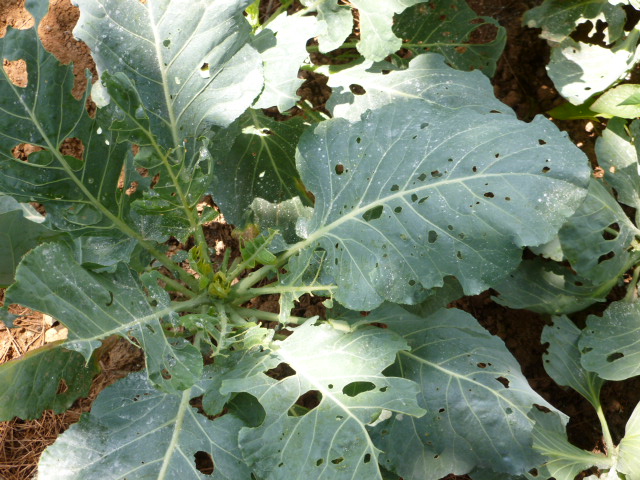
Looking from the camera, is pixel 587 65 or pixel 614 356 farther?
pixel 587 65

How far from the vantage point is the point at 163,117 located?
153 cm

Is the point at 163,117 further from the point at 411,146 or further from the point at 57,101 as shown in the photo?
the point at 411,146

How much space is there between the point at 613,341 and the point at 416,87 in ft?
3.20

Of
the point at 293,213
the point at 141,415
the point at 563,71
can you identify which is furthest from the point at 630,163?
the point at 141,415

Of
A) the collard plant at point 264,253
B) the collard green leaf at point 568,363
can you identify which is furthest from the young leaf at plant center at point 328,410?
the collard green leaf at point 568,363

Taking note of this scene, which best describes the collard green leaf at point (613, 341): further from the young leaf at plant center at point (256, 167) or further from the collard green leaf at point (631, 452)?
the young leaf at plant center at point (256, 167)

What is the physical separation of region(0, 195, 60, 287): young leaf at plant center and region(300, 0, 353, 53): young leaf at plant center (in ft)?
2.95

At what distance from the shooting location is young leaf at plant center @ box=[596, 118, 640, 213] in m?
1.98

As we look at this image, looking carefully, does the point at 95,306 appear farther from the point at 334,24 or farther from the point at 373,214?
the point at 334,24

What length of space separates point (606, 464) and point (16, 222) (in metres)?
1.79

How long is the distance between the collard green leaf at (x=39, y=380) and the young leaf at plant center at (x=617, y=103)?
6.08ft

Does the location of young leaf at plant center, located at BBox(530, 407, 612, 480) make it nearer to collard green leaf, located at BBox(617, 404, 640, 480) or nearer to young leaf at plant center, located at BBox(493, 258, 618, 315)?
collard green leaf, located at BBox(617, 404, 640, 480)

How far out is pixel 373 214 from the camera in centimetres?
162

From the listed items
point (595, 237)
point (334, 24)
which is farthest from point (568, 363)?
point (334, 24)
